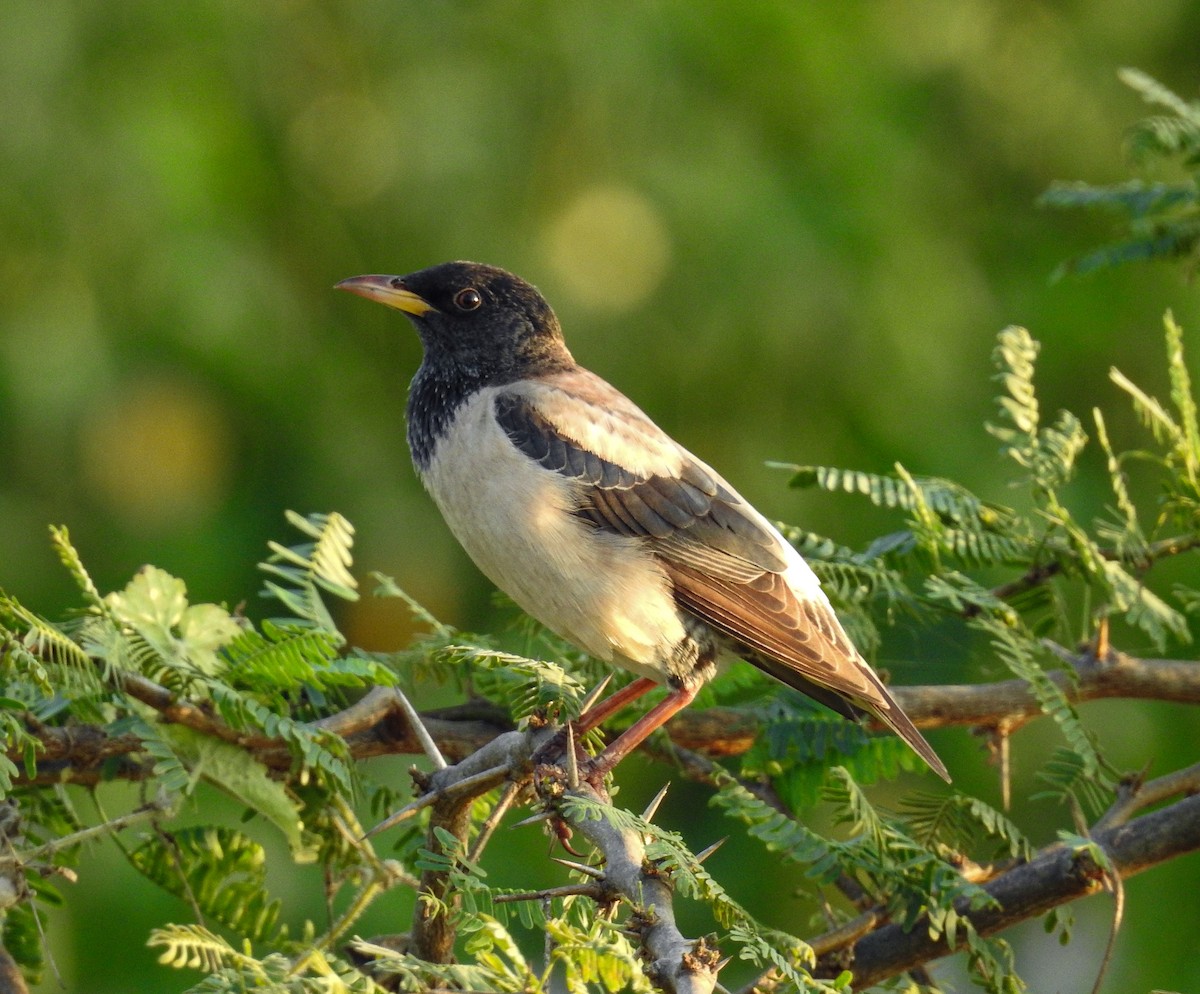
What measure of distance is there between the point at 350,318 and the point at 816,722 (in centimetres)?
490

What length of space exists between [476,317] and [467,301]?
0.06 meters

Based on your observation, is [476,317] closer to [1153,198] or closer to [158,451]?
[1153,198]

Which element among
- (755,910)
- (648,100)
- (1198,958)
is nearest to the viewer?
(1198,958)

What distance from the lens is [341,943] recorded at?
2965 mm

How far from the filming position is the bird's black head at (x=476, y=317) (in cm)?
450

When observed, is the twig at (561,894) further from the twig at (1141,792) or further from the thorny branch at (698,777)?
the twig at (1141,792)

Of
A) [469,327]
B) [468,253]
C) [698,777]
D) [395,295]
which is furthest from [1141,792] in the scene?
[468,253]

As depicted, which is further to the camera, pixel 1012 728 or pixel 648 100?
pixel 648 100

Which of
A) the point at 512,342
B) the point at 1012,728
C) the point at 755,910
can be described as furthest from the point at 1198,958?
the point at 512,342

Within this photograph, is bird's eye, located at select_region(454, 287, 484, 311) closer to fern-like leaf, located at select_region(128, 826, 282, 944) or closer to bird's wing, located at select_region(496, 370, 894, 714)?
bird's wing, located at select_region(496, 370, 894, 714)

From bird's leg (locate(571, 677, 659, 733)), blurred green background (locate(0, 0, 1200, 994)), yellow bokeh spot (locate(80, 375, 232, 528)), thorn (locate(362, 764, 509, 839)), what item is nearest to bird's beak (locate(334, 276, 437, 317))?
bird's leg (locate(571, 677, 659, 733))

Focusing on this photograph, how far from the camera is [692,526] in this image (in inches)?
160

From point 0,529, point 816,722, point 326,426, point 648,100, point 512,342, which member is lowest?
point 0,529

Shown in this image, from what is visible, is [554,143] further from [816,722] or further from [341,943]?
[341,943]
